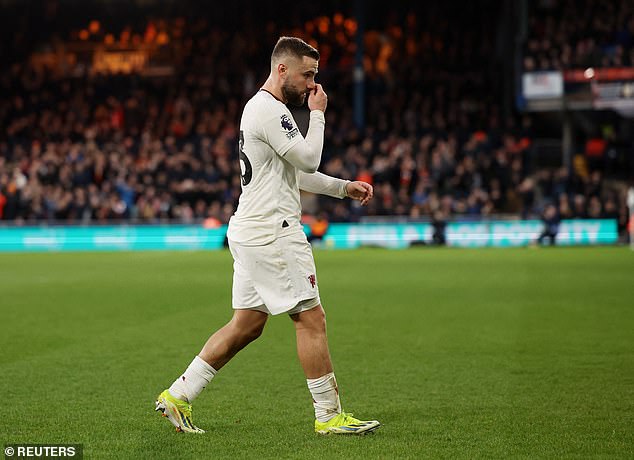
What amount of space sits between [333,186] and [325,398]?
4.53 ft

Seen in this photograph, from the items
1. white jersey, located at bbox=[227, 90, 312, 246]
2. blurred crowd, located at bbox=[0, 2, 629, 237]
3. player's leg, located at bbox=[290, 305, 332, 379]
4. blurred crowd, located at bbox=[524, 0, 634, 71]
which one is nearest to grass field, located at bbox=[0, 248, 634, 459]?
player's leg, located at bbox=[290, 305, 332, 379]

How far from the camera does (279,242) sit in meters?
5.79

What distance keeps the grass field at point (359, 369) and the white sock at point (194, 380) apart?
0.82 ft

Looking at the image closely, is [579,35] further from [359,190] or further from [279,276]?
[279,276]

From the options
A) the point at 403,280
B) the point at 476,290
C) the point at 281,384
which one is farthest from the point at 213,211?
the point at 281,384

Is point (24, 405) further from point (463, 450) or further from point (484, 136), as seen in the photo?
point (484, 136)

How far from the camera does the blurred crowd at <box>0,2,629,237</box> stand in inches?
1281

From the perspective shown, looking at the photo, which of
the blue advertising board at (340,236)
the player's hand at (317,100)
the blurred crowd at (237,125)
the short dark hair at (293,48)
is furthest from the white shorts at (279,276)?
the blurred crowd at (237,125)

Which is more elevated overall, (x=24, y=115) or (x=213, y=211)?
(x=24, y=115)

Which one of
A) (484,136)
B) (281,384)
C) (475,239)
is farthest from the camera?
(484,136)

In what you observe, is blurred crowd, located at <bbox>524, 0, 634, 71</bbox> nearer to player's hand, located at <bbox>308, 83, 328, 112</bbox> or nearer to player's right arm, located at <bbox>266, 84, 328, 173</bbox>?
player's hand, located at <bbox>308, 83, 328, 112</bbox>

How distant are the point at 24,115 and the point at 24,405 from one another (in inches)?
1421

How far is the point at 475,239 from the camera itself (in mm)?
30578

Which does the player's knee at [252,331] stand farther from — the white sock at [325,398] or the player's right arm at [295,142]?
the player's right arm at [295,142]
